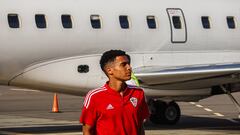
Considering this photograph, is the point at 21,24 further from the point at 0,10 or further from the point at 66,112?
the point at 66,112

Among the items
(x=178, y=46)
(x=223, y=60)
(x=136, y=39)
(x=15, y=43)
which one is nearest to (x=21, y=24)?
(x=15, y=43)

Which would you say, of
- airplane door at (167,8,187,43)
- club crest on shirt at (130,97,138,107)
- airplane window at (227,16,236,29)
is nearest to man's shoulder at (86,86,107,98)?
club crest on shirt at (130,97,138,107)

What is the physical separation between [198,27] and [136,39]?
73.2 inches

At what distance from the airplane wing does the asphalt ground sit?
1.18 meters

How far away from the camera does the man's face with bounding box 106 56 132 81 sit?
21.9 ft

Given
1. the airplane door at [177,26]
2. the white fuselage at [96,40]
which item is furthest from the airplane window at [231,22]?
the airplane door at [177,26]

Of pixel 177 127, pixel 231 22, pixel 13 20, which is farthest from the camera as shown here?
pixel 177 127

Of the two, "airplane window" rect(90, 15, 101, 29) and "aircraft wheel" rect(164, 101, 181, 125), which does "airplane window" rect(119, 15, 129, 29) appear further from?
"aircraft wheel" rect(164, 101, 181, 125)

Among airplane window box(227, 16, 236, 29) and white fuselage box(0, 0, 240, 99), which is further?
airplane window box(227, 16, 236, 29)

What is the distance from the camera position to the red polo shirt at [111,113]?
21.7 ft

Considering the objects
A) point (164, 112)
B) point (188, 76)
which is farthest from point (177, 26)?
point (164, 112)

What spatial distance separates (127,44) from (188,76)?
5.51 ft

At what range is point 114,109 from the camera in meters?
6.59

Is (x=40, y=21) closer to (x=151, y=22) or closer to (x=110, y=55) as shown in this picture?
(x=151, y=22)
